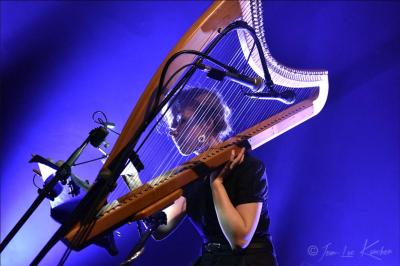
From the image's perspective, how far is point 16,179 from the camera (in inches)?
87.7

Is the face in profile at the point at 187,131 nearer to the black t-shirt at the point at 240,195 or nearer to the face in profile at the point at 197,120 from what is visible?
the face in profile at the point at 197,120

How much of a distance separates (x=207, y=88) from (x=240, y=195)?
55 cm

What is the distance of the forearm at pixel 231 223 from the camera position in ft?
4.56

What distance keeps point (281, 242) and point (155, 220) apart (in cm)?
119

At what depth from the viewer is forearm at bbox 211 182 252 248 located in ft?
4.56

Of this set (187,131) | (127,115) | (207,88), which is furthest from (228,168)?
(127,115)

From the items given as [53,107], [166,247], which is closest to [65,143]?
[53,107]

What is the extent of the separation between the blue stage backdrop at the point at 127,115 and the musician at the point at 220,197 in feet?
2.29

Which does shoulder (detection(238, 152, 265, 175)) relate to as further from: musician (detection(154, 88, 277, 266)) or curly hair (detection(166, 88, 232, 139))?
curly hair (detection(166, 88, 232, 139))

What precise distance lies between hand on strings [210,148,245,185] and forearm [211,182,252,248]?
0.07m

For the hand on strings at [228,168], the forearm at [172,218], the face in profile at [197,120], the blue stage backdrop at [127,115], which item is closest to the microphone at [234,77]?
the hand on strings at [228,168]

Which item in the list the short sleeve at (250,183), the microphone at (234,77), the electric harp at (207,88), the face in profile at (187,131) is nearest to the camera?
the electric harp at (207,88)

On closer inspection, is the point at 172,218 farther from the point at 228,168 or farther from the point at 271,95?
the point at 271,95

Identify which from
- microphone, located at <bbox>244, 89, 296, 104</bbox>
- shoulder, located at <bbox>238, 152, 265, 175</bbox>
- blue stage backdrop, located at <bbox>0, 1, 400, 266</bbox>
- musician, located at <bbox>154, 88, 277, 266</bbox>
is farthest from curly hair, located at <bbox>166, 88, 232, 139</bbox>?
blue stage backdrop, located at <bbox>0, 1, 400, 266</bbox>
